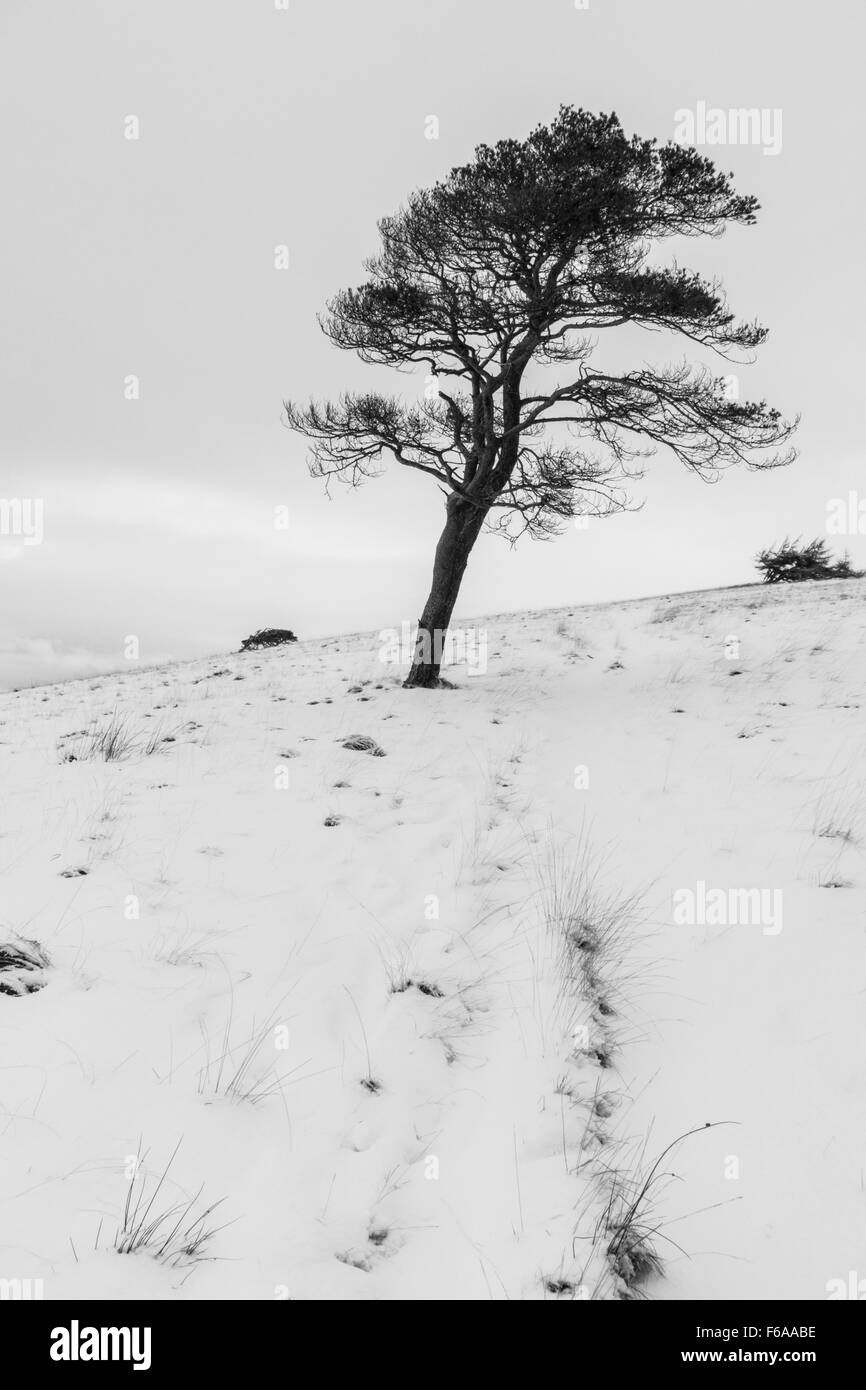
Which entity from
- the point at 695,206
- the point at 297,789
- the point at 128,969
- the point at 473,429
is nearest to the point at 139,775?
the point at 297,789

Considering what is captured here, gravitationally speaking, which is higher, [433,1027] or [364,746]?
[364,746]

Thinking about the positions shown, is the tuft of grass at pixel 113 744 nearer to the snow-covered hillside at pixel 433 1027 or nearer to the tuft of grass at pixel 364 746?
the snow-covered hillside at pixel 433 1027

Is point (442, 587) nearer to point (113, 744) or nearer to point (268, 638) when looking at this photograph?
point (113, 744)

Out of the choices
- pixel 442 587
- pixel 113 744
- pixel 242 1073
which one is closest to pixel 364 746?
pixel 113 744

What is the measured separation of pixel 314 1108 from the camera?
274cm

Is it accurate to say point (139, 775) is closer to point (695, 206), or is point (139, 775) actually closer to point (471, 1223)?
point (471, 1223)

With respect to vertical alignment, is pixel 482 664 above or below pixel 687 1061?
above

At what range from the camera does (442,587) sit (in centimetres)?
1166

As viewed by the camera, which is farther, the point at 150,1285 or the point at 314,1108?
the point at 314,1108

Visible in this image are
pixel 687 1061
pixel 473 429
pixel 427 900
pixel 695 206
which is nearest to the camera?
pixel 687 1061

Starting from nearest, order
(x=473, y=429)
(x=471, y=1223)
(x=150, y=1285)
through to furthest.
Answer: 1. (x=150, y=1285)
2. (x=471, y=1223)
3. (x=473, y=429)

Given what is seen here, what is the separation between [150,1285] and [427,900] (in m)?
2.53

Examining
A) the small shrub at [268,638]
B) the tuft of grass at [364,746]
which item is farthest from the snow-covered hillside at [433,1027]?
the small shrub at [268,638]

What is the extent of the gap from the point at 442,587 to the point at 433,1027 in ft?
29.7
